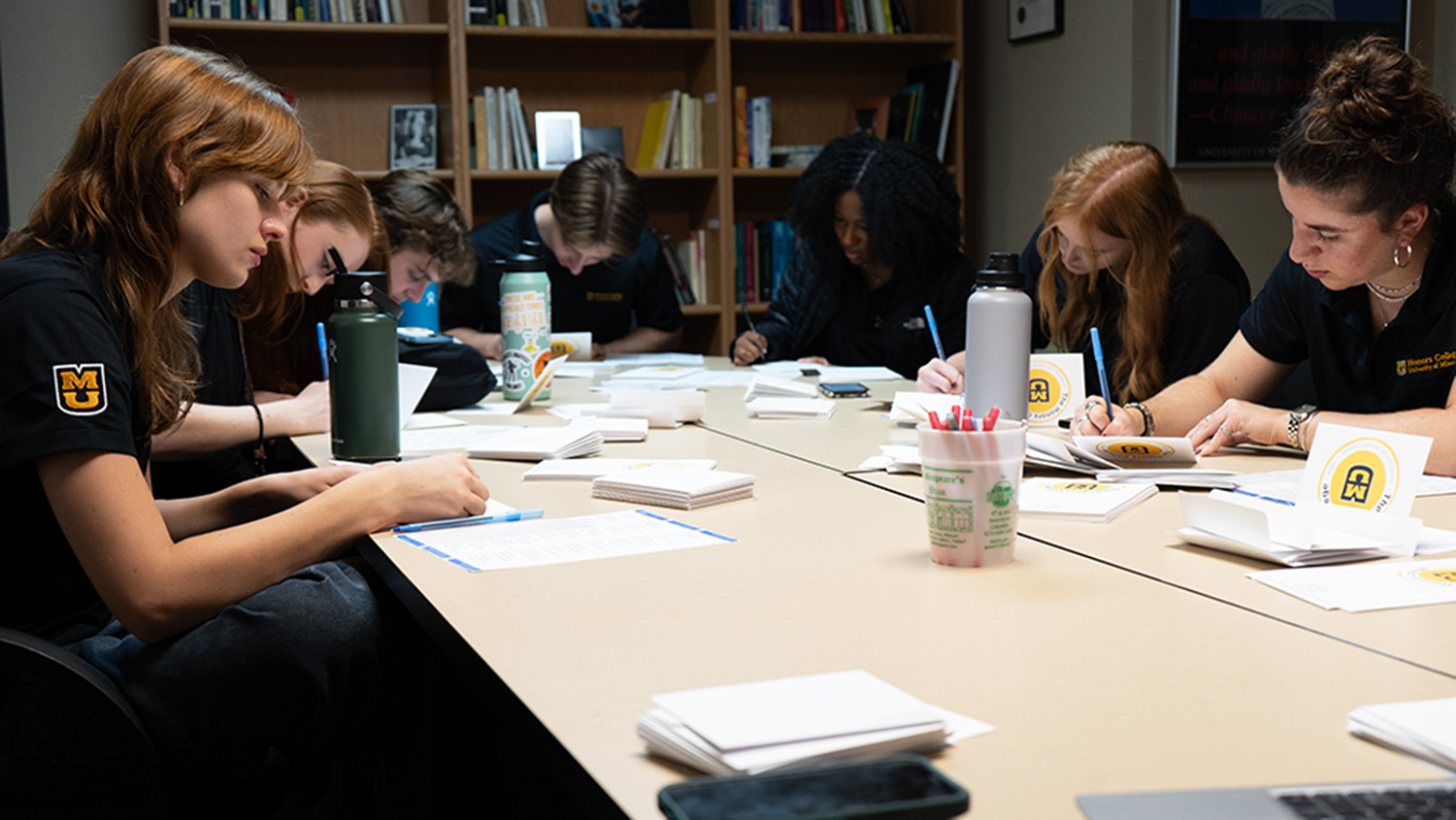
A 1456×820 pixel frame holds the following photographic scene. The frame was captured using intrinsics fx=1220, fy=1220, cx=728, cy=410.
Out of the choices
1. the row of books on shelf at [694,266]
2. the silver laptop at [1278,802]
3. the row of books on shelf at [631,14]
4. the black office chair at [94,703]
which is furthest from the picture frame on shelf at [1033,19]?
the silver laptop at [1278,802]

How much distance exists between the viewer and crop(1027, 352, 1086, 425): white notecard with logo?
6.84ft

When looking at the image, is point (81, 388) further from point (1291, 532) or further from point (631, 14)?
point (631, 14)

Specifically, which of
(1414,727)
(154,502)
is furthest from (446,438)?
(1414,727)

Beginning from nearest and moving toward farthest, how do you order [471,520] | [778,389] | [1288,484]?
[471,520], [1288,484], [778,389]

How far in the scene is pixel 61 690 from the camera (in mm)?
1050

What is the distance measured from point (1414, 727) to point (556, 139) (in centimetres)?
403

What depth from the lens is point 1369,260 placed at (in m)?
1.74

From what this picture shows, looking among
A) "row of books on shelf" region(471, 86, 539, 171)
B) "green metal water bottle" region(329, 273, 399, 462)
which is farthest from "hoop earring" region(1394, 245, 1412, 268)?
"row of books on shelf" region(471, 86, 539, 171)

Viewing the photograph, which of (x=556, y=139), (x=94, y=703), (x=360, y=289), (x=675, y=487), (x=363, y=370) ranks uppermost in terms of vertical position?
(x=556, y=139)

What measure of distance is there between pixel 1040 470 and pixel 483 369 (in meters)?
1.17

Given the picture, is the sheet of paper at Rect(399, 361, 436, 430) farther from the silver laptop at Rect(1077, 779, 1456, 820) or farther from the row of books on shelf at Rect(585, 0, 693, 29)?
the row of books on shelf at Rect(585, 0, 693, 29)

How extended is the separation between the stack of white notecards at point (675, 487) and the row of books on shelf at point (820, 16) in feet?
10.5

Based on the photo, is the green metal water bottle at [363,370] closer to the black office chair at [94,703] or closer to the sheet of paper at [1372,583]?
the black office chair at [94,703]

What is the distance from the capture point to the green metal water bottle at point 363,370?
1.65 meters
